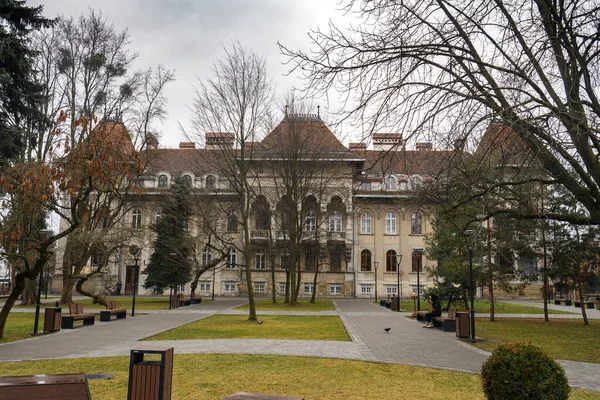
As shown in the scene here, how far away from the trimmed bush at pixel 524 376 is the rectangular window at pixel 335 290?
4359cm

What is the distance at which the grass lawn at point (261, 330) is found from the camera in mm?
16938

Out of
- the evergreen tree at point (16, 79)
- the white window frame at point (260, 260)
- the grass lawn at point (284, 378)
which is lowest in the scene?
the grass lawn at point (284, 378)

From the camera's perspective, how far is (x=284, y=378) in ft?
31.8

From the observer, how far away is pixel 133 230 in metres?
30.6

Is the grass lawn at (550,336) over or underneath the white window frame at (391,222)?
underneath

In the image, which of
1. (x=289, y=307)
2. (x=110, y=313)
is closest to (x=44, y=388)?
(x=110, y=313)

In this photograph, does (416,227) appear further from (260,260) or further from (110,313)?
(110,313)

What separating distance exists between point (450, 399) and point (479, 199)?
7.88m

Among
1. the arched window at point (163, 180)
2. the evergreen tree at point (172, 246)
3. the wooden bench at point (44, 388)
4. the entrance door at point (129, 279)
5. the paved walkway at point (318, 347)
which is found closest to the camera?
the wooden bench at point (44, 388)

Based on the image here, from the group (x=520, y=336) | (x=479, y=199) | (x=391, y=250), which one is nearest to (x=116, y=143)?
(x=479, y=199)

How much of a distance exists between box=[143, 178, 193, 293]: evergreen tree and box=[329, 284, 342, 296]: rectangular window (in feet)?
48.6

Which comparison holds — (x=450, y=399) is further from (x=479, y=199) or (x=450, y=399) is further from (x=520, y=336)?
(x=520, y=336)

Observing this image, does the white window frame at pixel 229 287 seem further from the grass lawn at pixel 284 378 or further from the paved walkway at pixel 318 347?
the grass lawn at pixel 284 378

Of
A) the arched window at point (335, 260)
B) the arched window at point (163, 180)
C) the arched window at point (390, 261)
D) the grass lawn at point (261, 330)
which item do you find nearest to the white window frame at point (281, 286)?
the arched window at point (335, 260)
